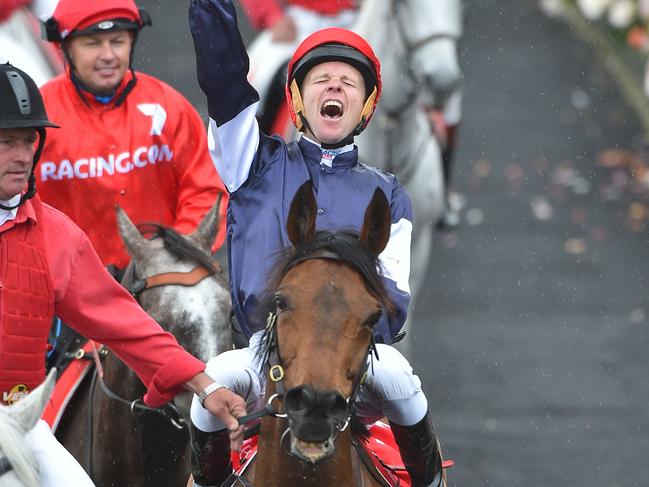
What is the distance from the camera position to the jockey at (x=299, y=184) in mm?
5051

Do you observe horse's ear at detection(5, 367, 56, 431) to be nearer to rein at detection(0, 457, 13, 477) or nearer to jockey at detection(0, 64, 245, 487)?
rein at detection(0, 457, 13, 477)

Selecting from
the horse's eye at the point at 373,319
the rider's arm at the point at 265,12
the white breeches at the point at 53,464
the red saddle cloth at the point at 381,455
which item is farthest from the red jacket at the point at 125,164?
the rider's arm at the point at 265,12

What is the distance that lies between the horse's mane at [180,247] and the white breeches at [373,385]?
1177 millimetres

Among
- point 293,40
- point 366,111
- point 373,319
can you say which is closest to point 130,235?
point 366,111

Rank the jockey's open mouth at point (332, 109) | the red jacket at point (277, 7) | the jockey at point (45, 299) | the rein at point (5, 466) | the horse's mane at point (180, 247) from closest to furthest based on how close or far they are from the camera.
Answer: the rein at point (5, 466) → the jockey at point (45, 299) → the jockey's open mouth at point (332, 109) → the horse's mane at point (180, 247) → the red jacket at point (277, 7)

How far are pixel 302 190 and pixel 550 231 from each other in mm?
11551

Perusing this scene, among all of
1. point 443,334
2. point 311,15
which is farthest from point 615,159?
point 311,15

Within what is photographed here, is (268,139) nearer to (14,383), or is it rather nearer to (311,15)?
(14,383)

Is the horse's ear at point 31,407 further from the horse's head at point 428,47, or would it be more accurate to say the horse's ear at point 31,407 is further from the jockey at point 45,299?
the horse's head at point 428,47

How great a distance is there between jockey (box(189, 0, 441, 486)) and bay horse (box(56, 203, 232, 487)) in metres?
0.85

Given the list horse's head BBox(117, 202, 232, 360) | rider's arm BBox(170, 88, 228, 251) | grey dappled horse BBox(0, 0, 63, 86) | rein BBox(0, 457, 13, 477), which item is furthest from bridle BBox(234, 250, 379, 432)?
grey dappled horse BBox(0, 0, 63, 86)

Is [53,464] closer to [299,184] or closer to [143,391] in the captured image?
[299,184]

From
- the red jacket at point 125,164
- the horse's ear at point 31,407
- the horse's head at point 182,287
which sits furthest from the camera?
the red jacket at point 125,164

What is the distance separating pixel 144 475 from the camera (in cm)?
631
